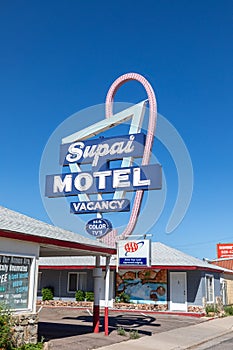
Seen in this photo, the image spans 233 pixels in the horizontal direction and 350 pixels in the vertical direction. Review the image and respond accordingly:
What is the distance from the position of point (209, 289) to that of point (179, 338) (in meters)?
14.0

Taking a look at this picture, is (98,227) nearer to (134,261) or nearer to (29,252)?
(134,261)

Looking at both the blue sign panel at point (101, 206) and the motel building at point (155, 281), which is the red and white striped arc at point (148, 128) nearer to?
the blue sign panel at point (101, 206)

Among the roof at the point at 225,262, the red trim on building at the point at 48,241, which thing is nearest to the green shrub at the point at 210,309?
the red trim on building at the point at 48,241

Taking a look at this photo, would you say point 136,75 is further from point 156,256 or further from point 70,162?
point 156,256

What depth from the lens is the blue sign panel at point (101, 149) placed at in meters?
23.0

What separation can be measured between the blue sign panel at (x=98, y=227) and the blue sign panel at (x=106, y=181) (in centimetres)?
233

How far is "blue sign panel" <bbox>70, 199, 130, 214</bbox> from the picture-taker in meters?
22.4

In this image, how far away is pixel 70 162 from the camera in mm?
24906

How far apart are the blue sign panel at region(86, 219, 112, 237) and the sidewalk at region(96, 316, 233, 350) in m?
5.54

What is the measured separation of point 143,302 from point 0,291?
62.2 feet

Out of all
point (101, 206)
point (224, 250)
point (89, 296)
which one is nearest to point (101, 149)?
point (101, 206)

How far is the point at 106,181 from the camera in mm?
23344

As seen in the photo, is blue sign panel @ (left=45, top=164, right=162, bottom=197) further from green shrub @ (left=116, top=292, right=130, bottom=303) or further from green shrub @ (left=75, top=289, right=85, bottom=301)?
green shrub @ (left=116, top=292, right=130, bottom=303)

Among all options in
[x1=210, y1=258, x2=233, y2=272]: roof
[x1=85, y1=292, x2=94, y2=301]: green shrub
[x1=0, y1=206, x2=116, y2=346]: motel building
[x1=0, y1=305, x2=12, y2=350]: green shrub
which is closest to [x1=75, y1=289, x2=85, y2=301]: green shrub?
[x1=85, y1=292, x2=94, y2=301]: green shrub
